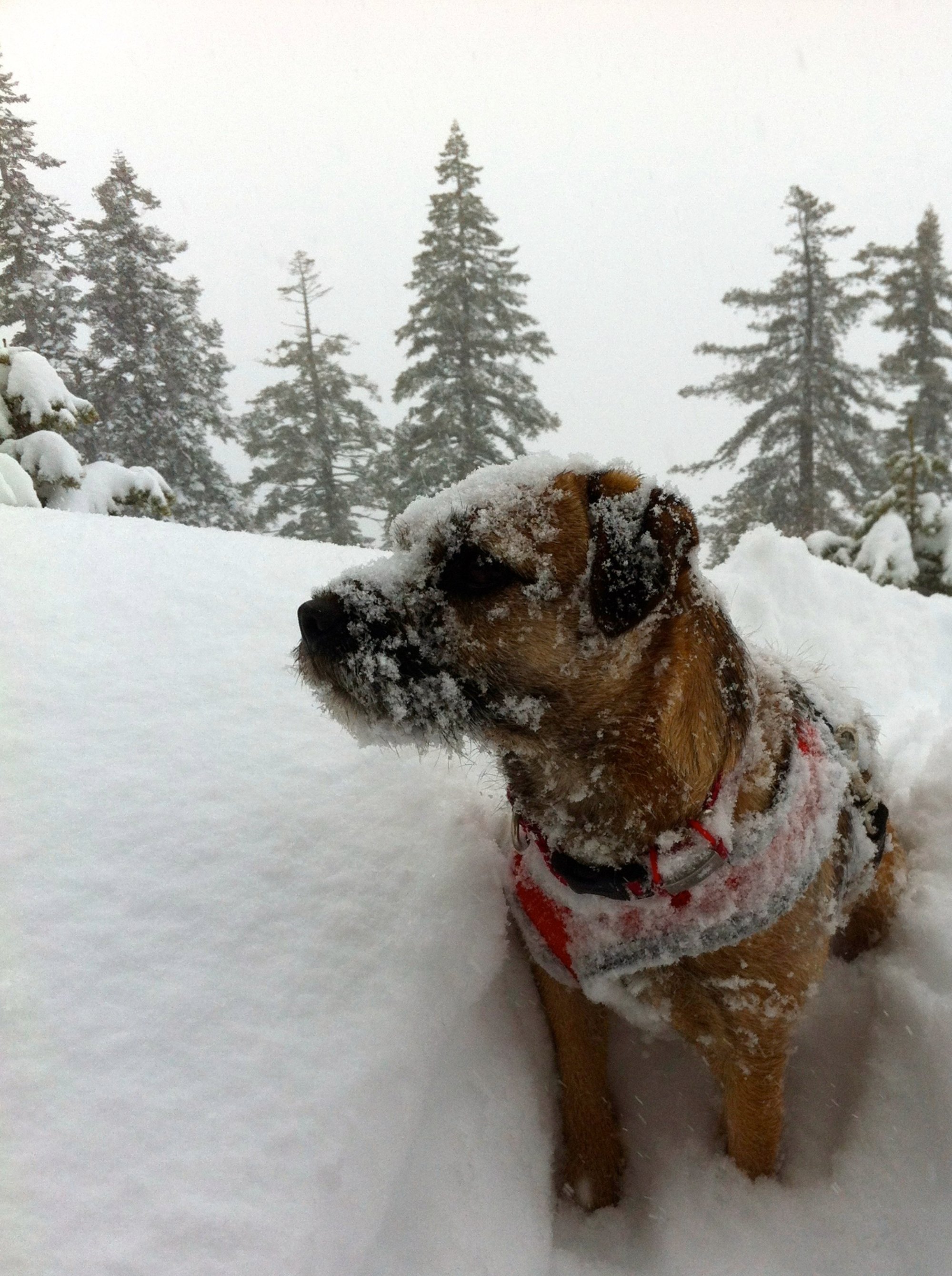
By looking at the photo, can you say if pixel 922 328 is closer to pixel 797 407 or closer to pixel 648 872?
pixel 797 407

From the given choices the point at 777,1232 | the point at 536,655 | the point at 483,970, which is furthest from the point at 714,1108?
the point at 536,655

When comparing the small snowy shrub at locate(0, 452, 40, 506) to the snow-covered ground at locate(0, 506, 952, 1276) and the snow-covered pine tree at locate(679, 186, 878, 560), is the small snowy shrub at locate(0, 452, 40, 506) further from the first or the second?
the snow-covered pine tree at locate(679, 186, 878, 560)

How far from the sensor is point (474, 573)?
6.81 feet

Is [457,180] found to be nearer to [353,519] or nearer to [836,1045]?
[353,519]

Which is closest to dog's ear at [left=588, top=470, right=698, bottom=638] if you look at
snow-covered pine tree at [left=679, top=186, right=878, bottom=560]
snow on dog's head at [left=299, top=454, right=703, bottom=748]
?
snow on dog's head at [left=299, top=454, right=703, bottom=748]

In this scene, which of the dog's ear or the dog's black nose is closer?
the dog's ear

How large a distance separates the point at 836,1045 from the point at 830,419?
22031mm

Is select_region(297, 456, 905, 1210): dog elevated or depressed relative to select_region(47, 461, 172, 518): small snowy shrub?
depressed

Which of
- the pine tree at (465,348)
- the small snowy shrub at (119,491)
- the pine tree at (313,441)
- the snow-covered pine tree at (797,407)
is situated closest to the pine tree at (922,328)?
the snow-covered pine tree at (797,407)

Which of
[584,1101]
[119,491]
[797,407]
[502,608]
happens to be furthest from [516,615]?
[797,407]

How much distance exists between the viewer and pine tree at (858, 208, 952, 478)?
21750 millimetres

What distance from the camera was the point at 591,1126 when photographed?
7.97 feet

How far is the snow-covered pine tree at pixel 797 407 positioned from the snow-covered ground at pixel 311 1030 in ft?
62.6

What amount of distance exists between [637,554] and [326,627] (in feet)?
3.00
